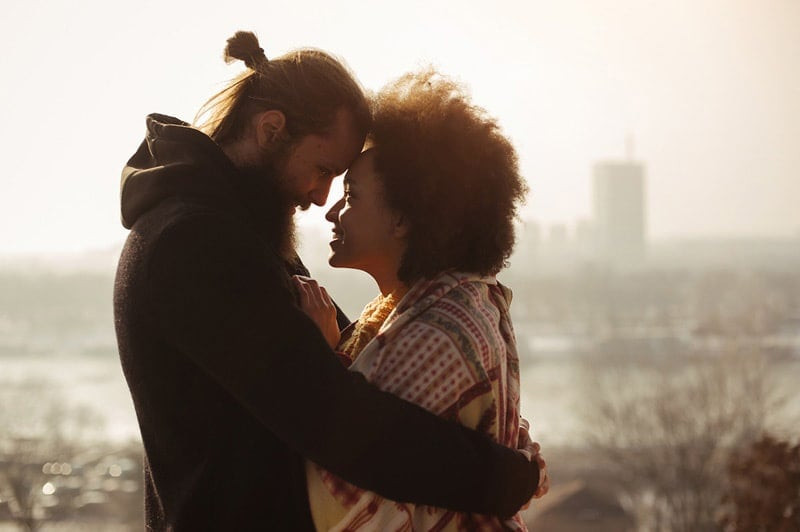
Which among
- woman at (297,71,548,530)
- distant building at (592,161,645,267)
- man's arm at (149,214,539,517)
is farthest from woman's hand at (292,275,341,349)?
distant building at (592,161,645,267)

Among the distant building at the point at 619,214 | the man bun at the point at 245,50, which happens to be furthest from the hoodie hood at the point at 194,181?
the distant building at the point at 619,214

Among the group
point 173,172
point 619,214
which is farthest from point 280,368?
point 619,214

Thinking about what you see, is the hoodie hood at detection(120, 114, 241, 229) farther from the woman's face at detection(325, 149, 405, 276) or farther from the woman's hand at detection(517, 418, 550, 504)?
the woman's hand at detection(517, 418, 550, 504)

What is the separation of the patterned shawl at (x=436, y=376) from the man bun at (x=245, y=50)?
59cm

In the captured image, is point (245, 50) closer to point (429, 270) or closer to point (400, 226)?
point (400, 226)

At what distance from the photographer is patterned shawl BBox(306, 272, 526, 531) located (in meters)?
1.98

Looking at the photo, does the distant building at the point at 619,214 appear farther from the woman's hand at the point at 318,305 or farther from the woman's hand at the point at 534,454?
the woman's hand at the point at 318,305

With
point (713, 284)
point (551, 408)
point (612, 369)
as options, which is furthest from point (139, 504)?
point (713, 284)

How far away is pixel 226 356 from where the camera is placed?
1834 mm

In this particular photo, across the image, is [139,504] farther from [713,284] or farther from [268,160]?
[713,284]

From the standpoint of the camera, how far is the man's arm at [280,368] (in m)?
1.83

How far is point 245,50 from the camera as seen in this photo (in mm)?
2326

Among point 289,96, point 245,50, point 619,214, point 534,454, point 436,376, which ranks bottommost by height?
point 619,214

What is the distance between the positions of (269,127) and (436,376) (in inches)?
24.0
